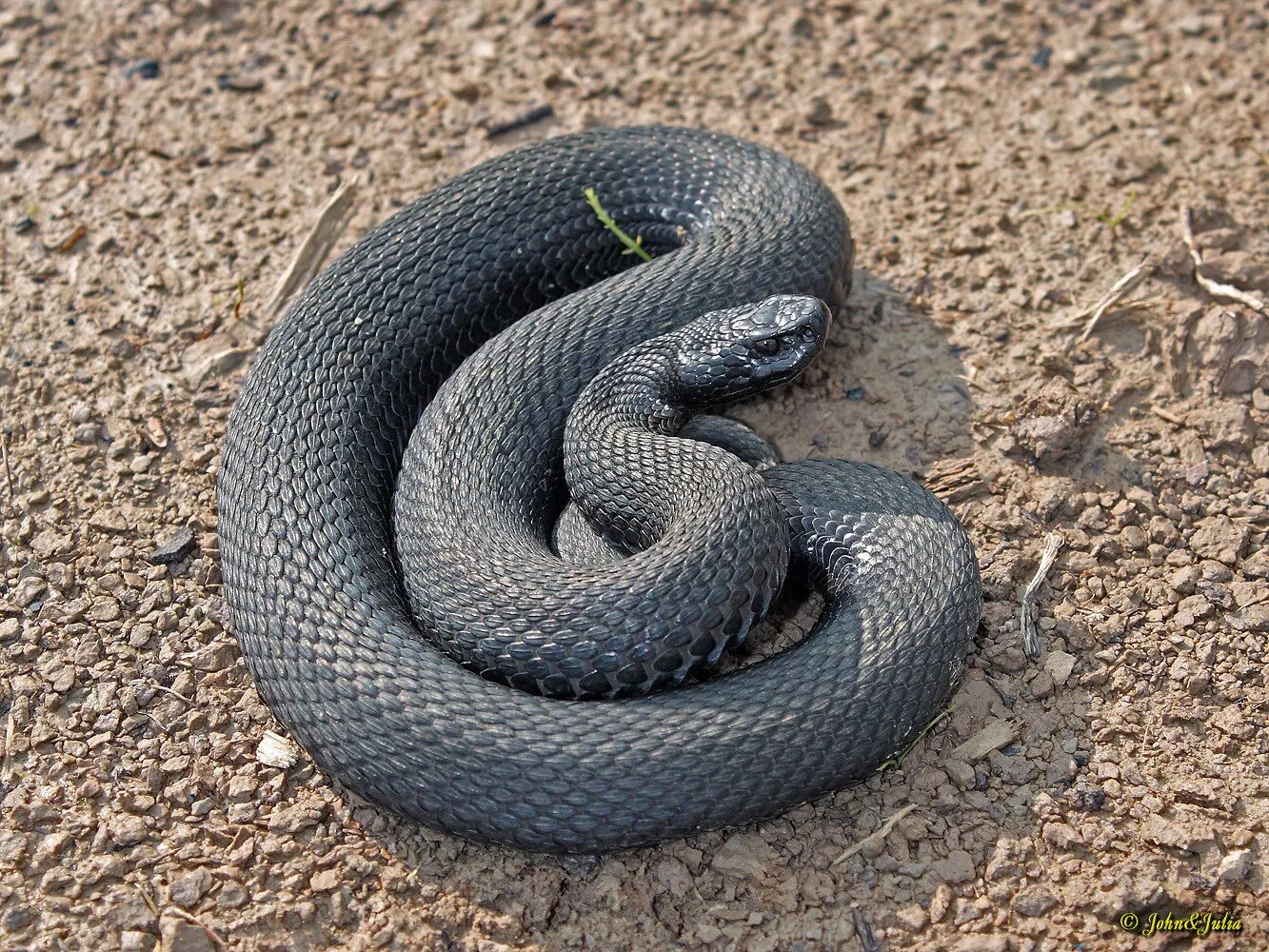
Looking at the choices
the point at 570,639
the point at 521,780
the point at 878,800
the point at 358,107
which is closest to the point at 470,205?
the point at 358,107

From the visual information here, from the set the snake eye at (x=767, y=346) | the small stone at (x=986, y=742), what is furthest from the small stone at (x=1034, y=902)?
the snake eye at (x=767, y=346)

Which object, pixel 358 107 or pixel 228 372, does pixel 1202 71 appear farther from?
pixel 228 372

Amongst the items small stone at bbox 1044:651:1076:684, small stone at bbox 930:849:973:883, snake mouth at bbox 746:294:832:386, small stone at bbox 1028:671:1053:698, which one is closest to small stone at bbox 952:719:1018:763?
small stone at bbox 1028:671:1053:698

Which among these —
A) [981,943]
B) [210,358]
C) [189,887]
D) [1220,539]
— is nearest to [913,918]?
[981,943]

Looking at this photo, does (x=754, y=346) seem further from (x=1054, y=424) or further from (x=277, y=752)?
(x=277, y=752)

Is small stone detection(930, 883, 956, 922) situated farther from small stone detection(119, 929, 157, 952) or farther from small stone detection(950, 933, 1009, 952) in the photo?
small stone detection(119, 929, 157, 952)
